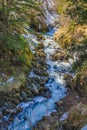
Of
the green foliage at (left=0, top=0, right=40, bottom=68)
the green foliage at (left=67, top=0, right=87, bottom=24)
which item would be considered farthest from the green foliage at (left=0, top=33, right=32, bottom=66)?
the green foliage at (left=67, top=0, right=87, bottom=24)

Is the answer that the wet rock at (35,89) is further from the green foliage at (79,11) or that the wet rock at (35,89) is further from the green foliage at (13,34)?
the green foliage at (79,11)

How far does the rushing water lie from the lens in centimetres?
1262

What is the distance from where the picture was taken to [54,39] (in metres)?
22.9

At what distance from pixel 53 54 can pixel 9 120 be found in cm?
784

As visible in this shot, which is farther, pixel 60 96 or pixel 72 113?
pixel 60 96

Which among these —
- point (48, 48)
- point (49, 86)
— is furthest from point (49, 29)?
point (49, 86)

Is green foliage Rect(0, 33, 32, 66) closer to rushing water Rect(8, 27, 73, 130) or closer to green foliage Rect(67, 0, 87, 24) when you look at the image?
rushing water Rect(8, 27, 73, 130)

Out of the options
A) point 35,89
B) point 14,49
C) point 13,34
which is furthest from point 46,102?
point 13,34

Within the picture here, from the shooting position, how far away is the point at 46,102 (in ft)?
46.8

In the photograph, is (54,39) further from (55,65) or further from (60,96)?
(60,96)

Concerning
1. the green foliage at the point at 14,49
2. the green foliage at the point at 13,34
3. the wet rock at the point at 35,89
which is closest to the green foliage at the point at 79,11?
the green foliage at the point at 13,34

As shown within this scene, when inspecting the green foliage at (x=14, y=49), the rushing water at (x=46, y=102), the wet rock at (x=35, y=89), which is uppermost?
the green foliage at (x=14, y=49)

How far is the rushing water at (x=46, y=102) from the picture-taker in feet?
41.4

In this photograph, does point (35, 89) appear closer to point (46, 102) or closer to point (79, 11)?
point (46, 102)
